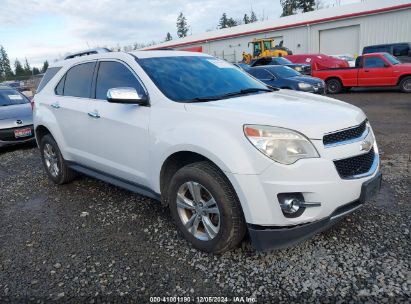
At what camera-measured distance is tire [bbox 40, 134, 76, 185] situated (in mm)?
5116

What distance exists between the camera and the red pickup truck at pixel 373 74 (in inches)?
539

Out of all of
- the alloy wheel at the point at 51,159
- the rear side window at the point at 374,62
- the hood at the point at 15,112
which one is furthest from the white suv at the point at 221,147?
the rear side window at the point at 374,62

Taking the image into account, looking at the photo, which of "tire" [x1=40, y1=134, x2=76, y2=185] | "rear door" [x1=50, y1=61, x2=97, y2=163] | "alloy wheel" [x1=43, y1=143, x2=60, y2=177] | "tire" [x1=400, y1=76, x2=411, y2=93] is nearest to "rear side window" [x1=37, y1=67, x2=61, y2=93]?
"rear door" [x1=50, y1=61, x2=97, y2=163]

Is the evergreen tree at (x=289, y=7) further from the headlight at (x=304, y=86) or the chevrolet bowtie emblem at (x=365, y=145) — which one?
the chevrolet bowtie emblem at (x=365, y=145)

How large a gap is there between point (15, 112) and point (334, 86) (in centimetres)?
1239

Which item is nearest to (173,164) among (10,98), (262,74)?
(10,98)

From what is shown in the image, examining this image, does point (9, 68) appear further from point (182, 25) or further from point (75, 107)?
point (75, 107)

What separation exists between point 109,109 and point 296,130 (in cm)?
212

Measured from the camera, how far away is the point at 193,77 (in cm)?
382

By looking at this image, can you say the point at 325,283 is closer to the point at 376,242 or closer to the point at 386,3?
the point at 376,242

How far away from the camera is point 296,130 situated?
2674 millimetres

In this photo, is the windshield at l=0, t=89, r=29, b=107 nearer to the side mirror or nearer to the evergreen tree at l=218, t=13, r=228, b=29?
the side mirror

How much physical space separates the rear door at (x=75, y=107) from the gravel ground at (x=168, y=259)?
76 centimetres

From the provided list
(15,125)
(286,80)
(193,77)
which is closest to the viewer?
(193,77)
